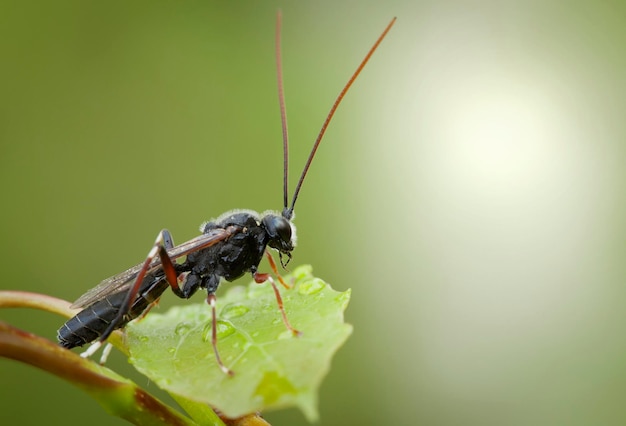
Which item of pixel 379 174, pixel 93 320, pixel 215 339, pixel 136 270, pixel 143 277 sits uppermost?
pixel 379 174

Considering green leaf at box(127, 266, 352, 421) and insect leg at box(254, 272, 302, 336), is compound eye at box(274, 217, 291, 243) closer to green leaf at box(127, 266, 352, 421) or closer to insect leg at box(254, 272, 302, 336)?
insect leg at box(254, 272, 302, 336)

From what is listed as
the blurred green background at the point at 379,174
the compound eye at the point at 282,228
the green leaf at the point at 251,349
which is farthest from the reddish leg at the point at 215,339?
the blurred green background at the point at 379,174

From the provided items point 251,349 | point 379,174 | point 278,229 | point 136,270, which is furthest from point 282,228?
point 379,174

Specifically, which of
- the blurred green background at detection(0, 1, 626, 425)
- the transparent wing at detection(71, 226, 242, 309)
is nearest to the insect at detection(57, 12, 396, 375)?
the transparent wing at detection(71, 226, 242, 309)

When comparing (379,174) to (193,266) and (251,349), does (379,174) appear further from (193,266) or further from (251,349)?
(251,349)

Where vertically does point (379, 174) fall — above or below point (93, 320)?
above

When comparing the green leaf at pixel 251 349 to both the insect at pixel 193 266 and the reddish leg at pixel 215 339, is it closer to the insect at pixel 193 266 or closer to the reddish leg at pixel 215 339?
the reddish leg at pixel 215 339
